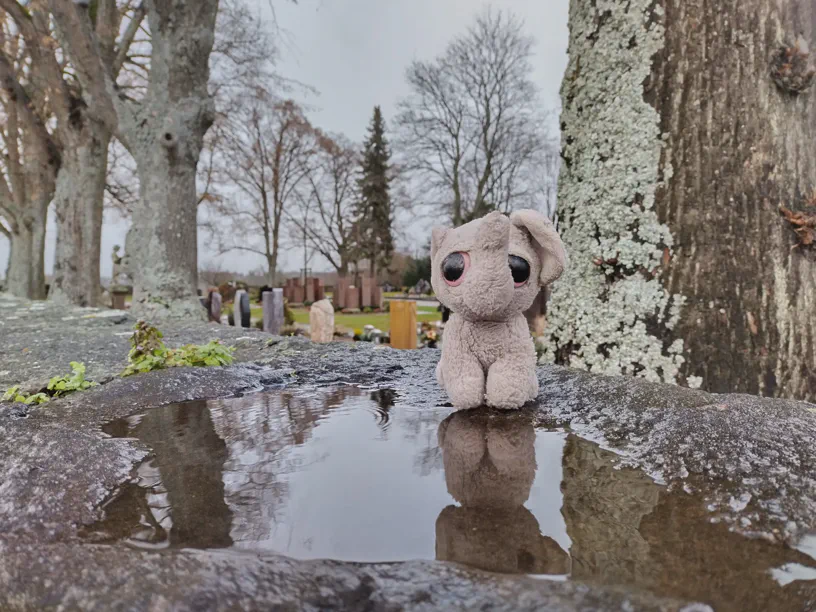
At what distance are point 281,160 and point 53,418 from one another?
25.1 meters

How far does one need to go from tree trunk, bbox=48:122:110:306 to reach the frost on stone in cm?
985

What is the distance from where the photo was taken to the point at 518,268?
4.79 ft

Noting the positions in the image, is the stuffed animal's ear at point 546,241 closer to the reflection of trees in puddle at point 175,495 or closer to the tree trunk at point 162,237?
the reflection of trees in puddle at point 175,495

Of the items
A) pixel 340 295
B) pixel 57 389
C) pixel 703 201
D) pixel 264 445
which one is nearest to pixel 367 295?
pixel 340 295

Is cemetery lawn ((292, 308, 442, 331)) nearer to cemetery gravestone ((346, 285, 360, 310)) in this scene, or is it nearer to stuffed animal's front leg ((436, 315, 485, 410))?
cemetery gravestone ((346, 285, 360, 310))

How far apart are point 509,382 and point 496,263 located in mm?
382

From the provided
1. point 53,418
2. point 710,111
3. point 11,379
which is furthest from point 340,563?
point 710,111

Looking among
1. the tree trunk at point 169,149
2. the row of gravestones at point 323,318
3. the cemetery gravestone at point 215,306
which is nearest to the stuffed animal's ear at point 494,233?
the tree trunk at point 169,149

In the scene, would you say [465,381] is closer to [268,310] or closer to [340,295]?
[268,310]

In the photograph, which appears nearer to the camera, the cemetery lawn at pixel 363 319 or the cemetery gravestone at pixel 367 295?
the cemetery lawn at pixel 363 319

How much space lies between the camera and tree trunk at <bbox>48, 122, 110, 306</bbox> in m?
9.62

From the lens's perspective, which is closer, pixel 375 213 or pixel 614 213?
pixel 614 213

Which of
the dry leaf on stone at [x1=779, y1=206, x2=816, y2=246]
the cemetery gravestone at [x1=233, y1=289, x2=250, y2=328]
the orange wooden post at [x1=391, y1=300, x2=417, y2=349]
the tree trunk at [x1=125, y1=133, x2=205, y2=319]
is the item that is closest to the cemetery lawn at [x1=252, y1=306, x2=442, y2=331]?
the cemetery gravestone at [x1=233, y1=289, x2=250, y2=328]

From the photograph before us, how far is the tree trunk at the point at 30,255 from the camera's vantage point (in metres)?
14.2
